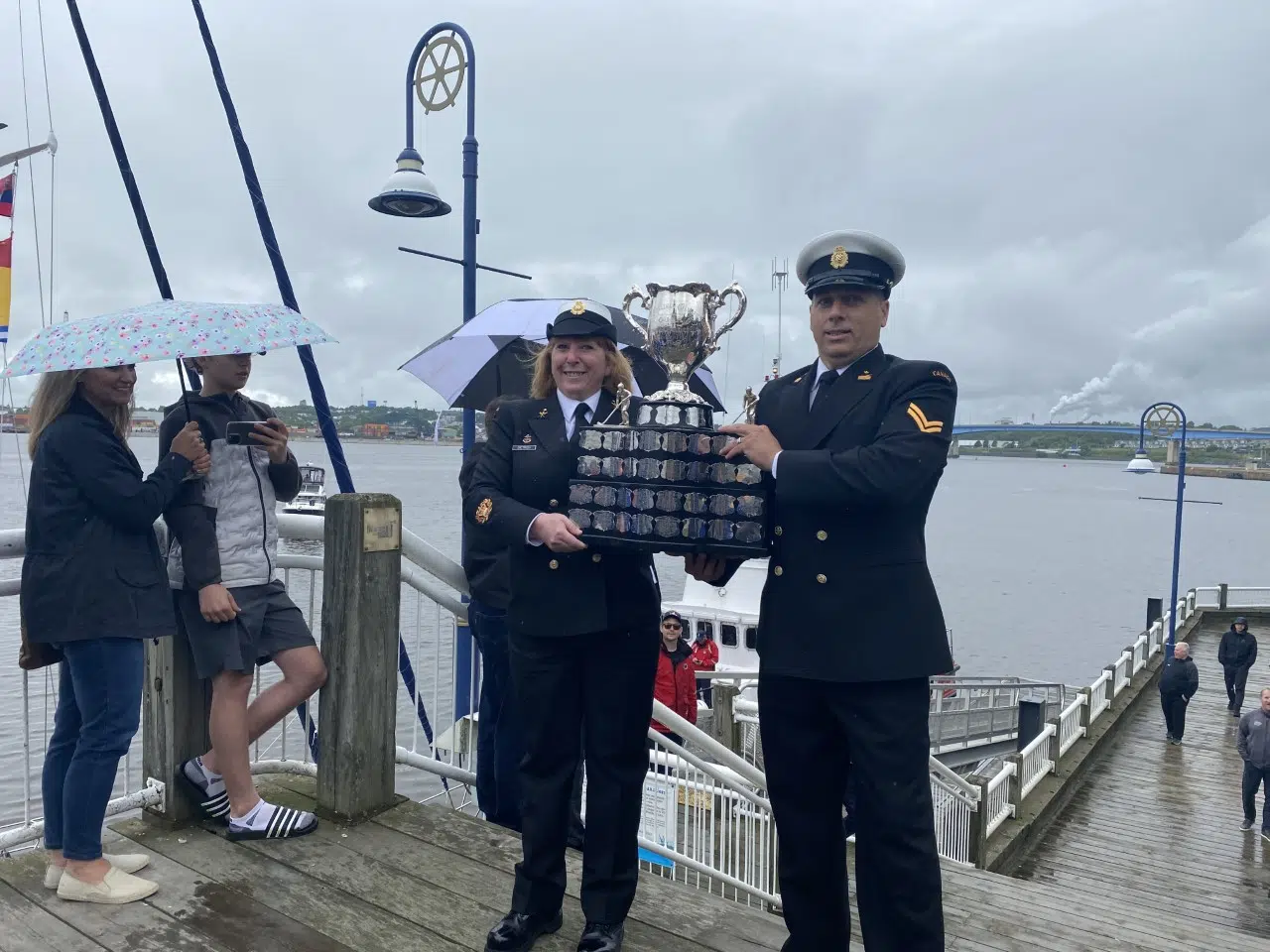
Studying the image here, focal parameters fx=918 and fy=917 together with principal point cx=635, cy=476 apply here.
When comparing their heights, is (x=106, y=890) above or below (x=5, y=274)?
below

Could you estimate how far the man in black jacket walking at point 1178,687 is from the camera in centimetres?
1622

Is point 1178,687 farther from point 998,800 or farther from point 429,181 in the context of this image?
point 429,181

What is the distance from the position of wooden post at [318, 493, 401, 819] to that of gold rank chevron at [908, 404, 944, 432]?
2.17m

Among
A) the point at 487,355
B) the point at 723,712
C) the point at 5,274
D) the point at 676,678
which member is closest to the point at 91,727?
the point at 487,355

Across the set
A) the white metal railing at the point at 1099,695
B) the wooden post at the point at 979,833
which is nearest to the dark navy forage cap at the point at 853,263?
the wooden post at the point at 979,833

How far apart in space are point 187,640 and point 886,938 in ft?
8.90

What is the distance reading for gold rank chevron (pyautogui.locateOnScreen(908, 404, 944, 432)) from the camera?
2.42 metres

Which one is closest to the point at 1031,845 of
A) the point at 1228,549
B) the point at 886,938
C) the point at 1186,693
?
the point at 1186,693

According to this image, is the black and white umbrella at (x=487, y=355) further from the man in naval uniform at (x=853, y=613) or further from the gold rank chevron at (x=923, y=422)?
the gold rank chevron at (x=923, y=422)

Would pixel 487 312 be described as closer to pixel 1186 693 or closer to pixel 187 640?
pixel 187 640

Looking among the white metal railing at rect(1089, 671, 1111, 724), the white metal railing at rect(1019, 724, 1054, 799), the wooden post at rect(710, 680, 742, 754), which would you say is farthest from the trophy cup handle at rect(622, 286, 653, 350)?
the white metal railing at rect(1089, 671, 1111, 724)

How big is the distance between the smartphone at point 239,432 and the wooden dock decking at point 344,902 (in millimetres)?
1520

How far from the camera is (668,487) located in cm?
262

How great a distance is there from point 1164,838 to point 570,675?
13285mm
